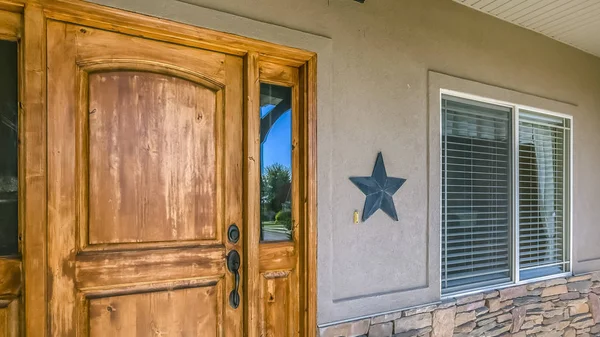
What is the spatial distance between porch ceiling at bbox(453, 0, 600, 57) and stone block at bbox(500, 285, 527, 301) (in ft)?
7.00

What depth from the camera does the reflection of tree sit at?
202cm

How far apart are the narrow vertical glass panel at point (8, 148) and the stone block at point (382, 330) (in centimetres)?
184

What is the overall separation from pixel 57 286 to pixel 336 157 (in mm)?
1461

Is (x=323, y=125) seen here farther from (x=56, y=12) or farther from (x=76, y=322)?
(x=76, y=322)

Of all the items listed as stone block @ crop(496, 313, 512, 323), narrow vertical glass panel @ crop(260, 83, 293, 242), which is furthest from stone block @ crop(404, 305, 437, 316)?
narrow vertical glass panel @ crop(260, 83, 293, 242)

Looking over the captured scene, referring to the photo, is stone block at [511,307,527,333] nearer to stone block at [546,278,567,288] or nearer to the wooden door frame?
stone block at [546,278,567,288]

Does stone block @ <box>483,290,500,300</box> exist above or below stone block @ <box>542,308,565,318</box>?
above

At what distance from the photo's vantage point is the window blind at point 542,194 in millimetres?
3148

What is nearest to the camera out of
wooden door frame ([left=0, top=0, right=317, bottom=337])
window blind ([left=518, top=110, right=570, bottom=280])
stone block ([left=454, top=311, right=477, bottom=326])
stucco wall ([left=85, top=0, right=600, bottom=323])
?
wooden door frame ([left=0, top=0, right=317, bottom=337])

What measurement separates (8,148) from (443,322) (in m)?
2.62

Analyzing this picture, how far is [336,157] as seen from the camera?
2.14 metres

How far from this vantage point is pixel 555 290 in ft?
10.6

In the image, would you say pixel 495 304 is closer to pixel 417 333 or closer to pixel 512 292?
pixel 512 292

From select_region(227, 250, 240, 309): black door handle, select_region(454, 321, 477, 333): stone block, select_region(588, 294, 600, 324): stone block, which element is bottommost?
select_region(588, 294, 600, 324): stone block
